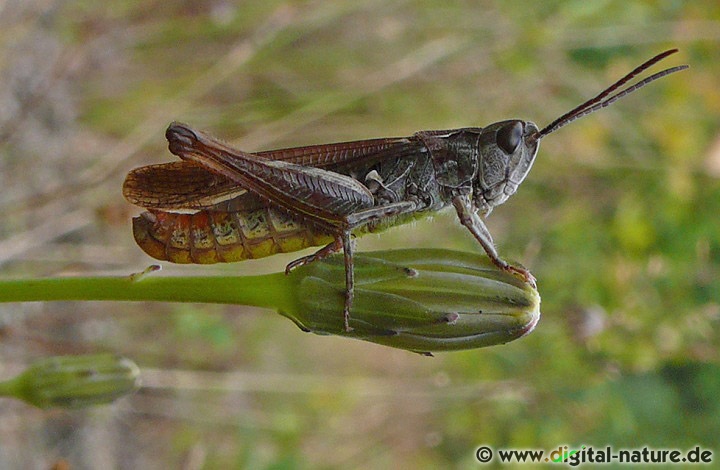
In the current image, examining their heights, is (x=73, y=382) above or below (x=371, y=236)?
below

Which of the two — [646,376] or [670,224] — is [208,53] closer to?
[670,224]

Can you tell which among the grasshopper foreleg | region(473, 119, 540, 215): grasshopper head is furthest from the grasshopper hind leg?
region(473, 119, 540, 215): grasshopper head

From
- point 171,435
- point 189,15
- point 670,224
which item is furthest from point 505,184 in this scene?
point 670,224

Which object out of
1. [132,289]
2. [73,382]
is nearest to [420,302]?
[132,289]

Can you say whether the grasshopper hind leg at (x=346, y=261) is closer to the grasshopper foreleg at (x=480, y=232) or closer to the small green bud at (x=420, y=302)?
the small green bud at (x=420, y=302)

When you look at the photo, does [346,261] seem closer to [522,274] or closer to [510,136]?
[522,274]

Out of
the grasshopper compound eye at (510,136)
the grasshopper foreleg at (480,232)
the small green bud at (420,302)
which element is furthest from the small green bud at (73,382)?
the grasshopper compound eye at (510,136)

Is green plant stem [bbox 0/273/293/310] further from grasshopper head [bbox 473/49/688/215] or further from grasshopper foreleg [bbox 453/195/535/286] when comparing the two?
grasshopper head [bbox 473/49/688/215]
